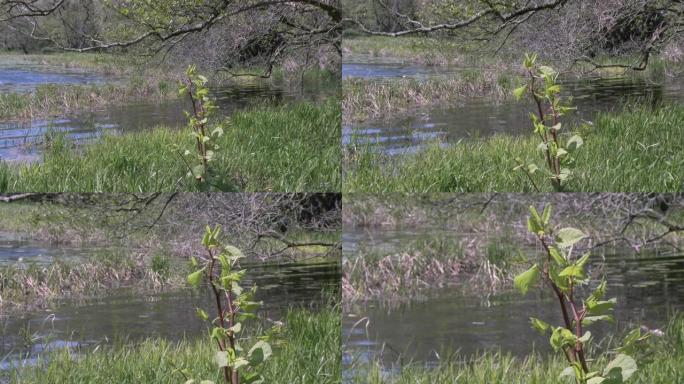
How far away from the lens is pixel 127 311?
412 cm

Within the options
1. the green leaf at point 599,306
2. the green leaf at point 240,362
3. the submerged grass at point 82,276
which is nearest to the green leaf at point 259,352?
the green leaf at point 240,362

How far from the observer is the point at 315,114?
505 cm

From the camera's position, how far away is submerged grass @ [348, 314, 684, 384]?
3705mm

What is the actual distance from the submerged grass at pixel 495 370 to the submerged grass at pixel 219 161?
114cm

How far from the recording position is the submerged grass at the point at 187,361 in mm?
3775

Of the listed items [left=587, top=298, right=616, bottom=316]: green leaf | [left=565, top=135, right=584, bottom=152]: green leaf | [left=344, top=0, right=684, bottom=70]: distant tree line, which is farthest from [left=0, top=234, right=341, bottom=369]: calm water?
[left=587, top=298, right=616, bottom=316]: green leaf

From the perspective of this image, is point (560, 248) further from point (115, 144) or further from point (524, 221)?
point (115, 144)

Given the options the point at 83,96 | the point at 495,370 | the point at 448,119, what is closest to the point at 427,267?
the point at 495,370

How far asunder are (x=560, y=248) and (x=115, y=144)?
3.38 metres

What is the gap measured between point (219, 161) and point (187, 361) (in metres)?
1.29

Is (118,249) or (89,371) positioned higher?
(118,249)

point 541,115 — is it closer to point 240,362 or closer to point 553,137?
point 553,137

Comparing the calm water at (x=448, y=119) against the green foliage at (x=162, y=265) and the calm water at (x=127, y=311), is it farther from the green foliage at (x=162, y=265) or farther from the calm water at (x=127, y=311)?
the green foliage at (x=162, y=265)

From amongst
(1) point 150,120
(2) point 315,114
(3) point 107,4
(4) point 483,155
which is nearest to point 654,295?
(4) point 483,155
